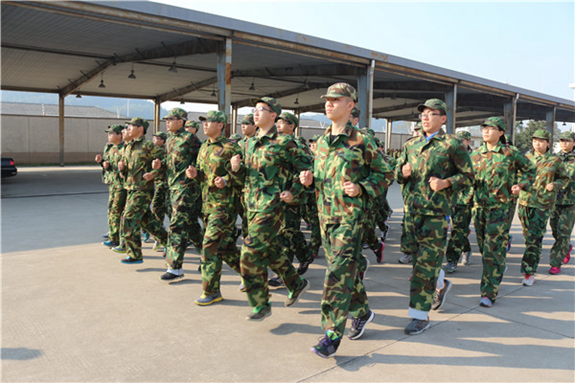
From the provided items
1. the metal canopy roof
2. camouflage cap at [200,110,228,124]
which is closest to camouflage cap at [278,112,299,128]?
camouflage cap at [200,110,228,124]

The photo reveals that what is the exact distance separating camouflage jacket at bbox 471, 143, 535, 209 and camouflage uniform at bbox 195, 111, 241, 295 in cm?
256

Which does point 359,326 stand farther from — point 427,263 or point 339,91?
point 339,91

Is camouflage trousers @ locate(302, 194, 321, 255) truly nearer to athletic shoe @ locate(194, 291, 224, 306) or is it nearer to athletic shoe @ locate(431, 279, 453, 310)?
athletic shoe @ locate(194, 291, 224, 306)

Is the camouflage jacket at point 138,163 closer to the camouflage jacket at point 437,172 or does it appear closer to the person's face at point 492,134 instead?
the camouflage jacket at point 437,172

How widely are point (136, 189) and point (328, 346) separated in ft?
11.9

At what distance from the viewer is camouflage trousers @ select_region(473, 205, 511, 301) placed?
4625 millimetres

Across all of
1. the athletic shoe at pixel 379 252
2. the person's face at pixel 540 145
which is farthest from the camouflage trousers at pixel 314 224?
the person's face at pixel 540 145

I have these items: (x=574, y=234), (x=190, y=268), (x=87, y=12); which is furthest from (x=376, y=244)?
(x=87, y=12)

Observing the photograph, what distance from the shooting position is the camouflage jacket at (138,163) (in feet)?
19.4

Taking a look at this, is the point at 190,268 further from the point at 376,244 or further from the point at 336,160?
the point at 336,160

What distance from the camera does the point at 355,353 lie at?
349 centimetres

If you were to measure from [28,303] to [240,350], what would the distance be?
7.82 ft

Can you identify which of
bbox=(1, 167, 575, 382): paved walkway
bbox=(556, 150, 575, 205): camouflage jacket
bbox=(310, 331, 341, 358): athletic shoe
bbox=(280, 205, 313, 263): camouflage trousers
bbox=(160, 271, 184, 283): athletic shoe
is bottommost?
bbox=(1, 167, 575, 382): paved walkway

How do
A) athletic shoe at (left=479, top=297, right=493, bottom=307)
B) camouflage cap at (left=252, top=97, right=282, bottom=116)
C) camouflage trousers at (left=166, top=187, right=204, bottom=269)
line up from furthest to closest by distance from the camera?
camouflage trousers at (left=166, top=187, right=204, bottom=269) → athletic shoe at (left=479, top=297, right=493, bottom=307) → camouflage cap at (left=252, top=97, right=282, bottom=116)
